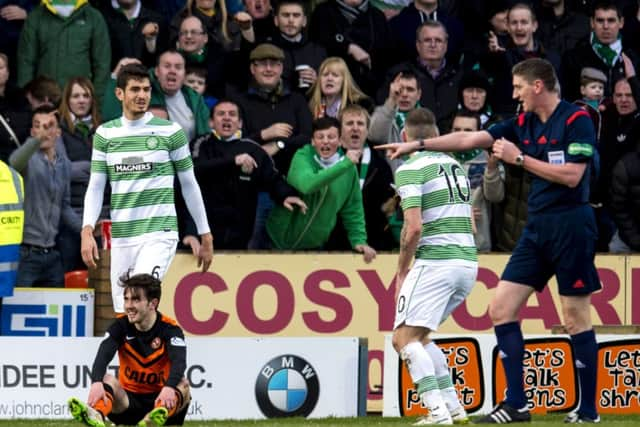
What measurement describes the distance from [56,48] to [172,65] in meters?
1.24

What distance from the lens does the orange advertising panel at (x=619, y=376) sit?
12758 millimetres

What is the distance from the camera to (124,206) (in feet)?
36.3

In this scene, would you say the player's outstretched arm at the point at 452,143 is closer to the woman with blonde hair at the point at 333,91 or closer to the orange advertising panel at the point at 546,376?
the orange advertising panel at the point at 546,376

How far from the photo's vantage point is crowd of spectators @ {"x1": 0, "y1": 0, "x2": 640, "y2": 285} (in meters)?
14.1

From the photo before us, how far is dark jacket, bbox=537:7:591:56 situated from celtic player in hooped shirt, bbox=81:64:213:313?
664 cm

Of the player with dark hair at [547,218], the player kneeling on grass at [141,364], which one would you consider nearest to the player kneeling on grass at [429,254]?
the player with dark hair at [547,218]

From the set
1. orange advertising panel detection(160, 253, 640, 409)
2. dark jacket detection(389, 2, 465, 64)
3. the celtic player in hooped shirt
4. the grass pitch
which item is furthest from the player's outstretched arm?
dark jacket detection(389, 2, 465, 64)

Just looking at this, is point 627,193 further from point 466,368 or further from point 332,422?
point 332,422

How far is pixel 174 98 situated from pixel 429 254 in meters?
4.84

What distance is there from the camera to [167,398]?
9883 mm

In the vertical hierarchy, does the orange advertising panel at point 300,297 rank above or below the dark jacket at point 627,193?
below

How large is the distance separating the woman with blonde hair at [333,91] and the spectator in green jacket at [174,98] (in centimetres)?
104

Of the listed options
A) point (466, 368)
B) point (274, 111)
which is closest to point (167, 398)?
point (466, 368)

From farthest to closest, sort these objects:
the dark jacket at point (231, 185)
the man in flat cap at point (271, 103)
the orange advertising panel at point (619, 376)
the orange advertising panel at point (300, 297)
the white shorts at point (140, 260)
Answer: the man in flat cap at point (271, 103)
the orange advertising panel at point (300, 297)
the dark jacket at point (231, 185)
the orange advertising panel at point (619, 376)
the white shorts at point (140, 260)
